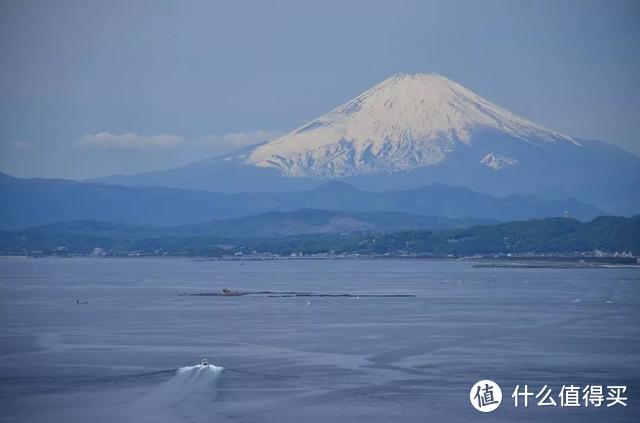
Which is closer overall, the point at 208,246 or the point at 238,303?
the point at 238,303

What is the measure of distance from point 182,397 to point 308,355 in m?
7.74

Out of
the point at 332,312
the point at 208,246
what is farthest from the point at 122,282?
the point at 208,246

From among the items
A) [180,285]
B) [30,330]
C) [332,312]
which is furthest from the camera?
[180,285]

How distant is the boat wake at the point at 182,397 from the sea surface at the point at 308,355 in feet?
0.15

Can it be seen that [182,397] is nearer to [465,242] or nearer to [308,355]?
[308,355]

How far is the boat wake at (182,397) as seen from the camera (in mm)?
26672

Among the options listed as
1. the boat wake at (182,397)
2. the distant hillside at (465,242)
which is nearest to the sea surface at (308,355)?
the boat wake at (182,397)

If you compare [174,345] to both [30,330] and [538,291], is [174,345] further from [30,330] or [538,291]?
[538,291]

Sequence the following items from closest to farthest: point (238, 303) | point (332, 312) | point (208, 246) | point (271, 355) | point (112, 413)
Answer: point (112, 413)
point (271, 355)
point (332, 312)
point (238, 303)
point (208, 246)

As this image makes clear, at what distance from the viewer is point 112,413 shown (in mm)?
26781

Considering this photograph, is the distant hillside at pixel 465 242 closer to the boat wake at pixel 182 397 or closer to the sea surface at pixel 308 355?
the sea surface at pixel 308 355

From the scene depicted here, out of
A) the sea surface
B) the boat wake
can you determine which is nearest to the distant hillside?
the sea surface

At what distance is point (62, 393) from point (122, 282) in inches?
2166

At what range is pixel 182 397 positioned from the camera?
1133 inches
